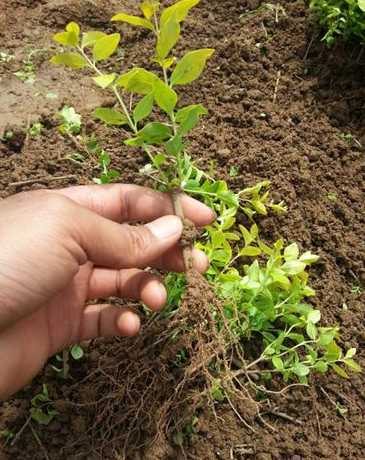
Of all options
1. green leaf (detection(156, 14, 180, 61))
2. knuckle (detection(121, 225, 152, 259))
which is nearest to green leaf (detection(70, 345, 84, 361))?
knuckle (detection(121, 225, 152, 259))

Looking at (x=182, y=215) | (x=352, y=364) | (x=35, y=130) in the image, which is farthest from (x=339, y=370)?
(x=35, y=130)

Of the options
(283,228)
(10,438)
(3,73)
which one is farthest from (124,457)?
(3,73)

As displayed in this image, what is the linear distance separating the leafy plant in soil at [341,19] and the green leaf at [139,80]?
1.10m

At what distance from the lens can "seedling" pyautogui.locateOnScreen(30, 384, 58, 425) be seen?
5.14 feet

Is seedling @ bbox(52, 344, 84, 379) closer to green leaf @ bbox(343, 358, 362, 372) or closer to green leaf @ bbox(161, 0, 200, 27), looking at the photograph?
green leaf @ bbox(343, 358, 362, 372)

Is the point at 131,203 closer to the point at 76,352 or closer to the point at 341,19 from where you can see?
the point at 76,352

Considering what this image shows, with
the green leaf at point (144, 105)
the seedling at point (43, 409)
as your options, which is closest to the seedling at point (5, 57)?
the green leaf at point (144, 105)

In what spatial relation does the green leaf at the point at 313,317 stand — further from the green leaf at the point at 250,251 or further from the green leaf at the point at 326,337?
the green leaf at the point at 250,251

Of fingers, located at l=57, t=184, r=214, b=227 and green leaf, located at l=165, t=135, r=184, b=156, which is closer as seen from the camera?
green leaf, located at l=165, t=135, r=184, b=156

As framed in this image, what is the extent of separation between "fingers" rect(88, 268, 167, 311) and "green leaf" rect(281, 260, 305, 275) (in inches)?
14.4

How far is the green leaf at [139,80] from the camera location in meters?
1.35

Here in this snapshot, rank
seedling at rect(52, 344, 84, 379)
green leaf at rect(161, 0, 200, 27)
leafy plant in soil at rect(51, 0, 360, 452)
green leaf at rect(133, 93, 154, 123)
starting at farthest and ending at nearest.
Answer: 1. seedling at rect(52, 344, 84, 379)
2. leafy plant in soil at rect(51, 0, 360, 452)
3. green leaf at rect(133, 93, 154, 123)
4. green leaf at rect(161, 0, 200, 27)

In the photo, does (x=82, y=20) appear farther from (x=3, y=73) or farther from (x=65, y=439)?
(x=65, y=439)

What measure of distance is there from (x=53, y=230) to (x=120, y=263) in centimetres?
22
